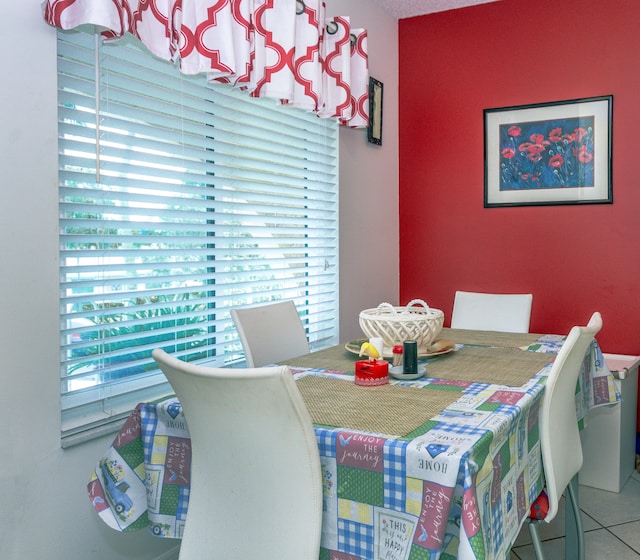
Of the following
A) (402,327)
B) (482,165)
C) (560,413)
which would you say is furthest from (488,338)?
(482,165)

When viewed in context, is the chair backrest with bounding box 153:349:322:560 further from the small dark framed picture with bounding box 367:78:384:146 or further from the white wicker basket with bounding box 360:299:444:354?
the small dark framed picture with bounding box 367:78:384:146

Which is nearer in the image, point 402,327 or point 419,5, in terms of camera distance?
point 402,327

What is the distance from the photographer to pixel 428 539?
108 centimetres

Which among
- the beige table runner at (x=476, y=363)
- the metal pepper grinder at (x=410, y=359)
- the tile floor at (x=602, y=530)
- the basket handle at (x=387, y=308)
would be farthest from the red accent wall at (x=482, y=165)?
the metal pepper grinder at (x=410, y=359)

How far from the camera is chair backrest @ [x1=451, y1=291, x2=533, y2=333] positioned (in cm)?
277

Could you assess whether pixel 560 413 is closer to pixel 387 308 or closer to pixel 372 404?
pixel 372 404

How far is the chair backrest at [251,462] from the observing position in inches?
43.4

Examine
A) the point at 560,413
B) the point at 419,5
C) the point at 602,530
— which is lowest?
the point at 602,530

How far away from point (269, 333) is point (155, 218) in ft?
1.87

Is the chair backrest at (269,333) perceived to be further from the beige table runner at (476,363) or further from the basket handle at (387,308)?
the basket handle at (387,308)

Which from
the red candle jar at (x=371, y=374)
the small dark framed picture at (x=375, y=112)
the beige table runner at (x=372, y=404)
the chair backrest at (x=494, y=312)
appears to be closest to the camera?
the beige table runner at (x=372, y=404)

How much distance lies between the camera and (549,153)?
327 cm

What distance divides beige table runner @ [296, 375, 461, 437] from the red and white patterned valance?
1.08 m

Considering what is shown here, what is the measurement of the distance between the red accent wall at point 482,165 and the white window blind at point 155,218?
1.08 meters
